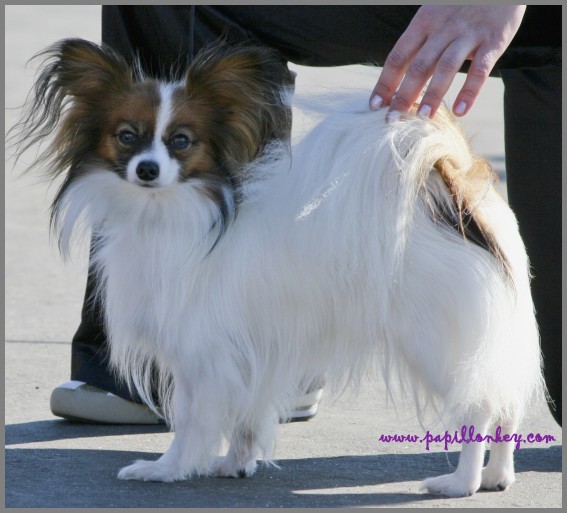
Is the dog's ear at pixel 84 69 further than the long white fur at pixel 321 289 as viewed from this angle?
Yes

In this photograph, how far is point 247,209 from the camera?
12.0 feet

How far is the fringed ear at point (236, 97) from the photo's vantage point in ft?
12.3

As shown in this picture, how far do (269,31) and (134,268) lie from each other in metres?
1.23

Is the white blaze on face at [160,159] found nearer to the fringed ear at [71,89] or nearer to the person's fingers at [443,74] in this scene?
the fringed ear at [71,89]

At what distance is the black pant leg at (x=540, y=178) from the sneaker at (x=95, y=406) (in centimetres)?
103

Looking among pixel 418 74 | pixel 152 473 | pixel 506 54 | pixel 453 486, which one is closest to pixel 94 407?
pixel 152 473

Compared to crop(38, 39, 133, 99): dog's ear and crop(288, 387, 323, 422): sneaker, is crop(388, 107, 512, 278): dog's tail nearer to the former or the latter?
crop(38, 39, 133, 99): dog's ear

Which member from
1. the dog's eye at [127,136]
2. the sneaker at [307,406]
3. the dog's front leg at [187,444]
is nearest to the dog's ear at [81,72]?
the dog's eye at [127,136]

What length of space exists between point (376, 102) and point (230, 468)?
1.42m

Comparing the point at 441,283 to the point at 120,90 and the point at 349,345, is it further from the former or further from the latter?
the point at 120,90

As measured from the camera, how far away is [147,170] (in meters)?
3.52

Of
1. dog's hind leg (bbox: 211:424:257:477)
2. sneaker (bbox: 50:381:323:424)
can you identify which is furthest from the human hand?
sneaker (bbox: 50:381:323:424)

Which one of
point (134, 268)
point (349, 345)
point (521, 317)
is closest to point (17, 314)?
point (134, 268)

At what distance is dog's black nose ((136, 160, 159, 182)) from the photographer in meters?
3.51
